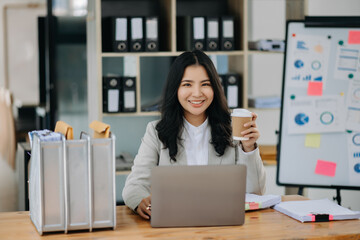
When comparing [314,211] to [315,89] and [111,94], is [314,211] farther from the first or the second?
[111,94]

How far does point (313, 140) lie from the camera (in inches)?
99.0

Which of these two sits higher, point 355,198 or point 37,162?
point 37,162

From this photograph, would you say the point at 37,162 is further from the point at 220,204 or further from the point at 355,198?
the point at 355,198

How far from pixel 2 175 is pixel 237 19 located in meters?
2.44

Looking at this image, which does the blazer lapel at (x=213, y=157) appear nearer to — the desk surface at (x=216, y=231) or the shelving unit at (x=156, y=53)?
the desk surface at (x=216, y=231)

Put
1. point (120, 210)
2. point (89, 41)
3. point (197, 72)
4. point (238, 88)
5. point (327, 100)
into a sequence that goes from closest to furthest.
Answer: point (120, 210) → point (197, 72) → point (327, 100) → point (238, 88) → point (89, 41)

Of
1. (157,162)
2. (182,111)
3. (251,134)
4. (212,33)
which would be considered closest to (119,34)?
(212,33)

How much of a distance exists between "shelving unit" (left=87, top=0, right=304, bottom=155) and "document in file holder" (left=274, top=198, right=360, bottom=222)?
2.04 metres

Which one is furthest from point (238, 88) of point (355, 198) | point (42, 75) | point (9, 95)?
point (9, 95)

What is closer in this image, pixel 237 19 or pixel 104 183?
pixel 104 183

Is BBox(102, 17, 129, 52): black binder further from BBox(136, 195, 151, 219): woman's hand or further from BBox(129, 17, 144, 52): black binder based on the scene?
BBox(136, 195, 151, 219): woman's hand

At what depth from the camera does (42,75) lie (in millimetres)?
4523

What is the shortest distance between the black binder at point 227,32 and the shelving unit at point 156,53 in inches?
2.3

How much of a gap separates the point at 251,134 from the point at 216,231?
0.47 m
